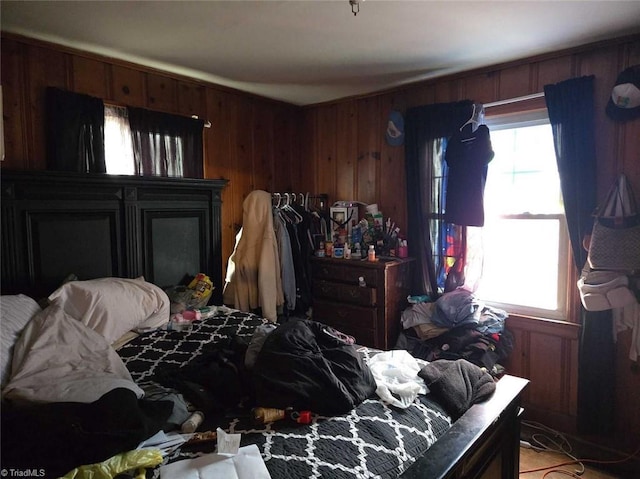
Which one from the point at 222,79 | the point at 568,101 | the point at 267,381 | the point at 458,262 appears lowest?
the point at 267,381

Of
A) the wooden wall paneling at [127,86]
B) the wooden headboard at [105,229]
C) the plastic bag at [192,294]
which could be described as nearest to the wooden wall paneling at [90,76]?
the wooden wall paneling at [127,86]

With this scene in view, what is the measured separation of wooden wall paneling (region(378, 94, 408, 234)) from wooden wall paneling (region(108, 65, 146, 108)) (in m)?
1.90

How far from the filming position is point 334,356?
1.66m

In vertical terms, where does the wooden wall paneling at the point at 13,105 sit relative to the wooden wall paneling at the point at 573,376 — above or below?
above

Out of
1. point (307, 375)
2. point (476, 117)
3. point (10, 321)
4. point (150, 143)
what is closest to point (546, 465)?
point (307, 375)

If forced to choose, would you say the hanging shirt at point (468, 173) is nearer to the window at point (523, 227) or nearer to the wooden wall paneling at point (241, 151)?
the window at point (523, 227)

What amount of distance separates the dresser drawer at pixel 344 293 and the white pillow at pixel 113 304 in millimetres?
1298

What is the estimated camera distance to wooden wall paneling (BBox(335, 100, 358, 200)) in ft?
12.0

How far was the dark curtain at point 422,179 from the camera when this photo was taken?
3062 mm

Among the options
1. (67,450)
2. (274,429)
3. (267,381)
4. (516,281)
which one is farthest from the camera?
(516,281)

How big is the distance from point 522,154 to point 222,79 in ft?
7.60

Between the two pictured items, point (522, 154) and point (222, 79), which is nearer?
point (522, 154)

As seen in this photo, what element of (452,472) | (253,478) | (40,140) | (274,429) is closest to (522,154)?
(452,472)

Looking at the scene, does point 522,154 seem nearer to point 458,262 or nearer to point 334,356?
point 458,262
